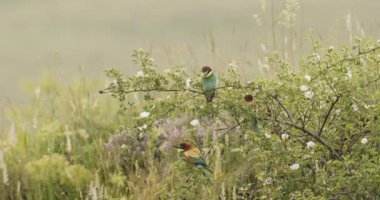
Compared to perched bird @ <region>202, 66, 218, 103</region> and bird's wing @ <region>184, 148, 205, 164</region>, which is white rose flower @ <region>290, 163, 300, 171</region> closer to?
bird's wing @ <region>184, 148, 205, 164</region>

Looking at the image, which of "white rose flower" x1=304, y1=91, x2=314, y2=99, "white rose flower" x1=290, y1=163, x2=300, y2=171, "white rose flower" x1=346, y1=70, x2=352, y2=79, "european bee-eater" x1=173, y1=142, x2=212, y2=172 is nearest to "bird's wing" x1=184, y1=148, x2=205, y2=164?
"european bee-eater" x1=173, y1=142, x2=212, y2=172

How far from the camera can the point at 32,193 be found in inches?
280

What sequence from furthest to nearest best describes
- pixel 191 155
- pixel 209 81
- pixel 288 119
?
pixel 288 119 → pixel 191 155 → pixel 209 81

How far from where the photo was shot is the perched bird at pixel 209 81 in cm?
477

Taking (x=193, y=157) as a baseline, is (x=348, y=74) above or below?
above

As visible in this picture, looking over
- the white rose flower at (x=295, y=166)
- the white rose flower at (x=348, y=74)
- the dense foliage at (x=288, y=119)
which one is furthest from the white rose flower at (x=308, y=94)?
the white rose flower at (x=295, y=166)

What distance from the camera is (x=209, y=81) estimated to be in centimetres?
479

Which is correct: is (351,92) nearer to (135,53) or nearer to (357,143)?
(357,143)

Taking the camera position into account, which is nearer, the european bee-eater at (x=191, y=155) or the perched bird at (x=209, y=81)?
the perched bird at (x=209, y=81)

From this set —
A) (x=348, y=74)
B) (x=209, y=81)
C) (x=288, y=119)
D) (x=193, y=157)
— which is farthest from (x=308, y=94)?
(x=193, y=157)

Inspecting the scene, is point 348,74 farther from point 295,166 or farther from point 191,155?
point 191,155

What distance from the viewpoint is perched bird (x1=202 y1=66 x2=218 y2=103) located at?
4.77 meters

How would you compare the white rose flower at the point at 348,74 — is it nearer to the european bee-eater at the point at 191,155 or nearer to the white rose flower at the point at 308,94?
the white rose flower at the point at 308,94

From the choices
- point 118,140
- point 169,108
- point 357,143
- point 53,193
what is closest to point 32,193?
point 53,193
